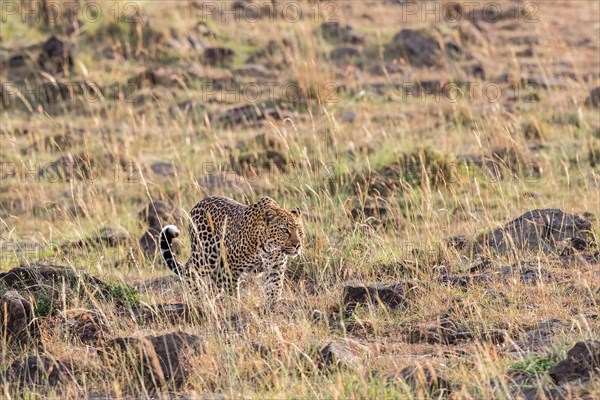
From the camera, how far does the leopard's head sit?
8.29 meters

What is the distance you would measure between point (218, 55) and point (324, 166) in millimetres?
7364

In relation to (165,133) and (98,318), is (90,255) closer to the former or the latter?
(98,318)

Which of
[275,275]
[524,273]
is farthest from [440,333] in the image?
[275,275]

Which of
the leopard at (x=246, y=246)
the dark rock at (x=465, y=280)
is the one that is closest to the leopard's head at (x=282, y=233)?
the leopard at (x=246, y=246)

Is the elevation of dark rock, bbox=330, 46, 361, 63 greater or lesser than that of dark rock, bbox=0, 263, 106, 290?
lesser

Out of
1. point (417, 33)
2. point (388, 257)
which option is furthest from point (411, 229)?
point (417, 33)

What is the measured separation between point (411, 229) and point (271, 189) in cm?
208

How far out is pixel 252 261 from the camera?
8406mm

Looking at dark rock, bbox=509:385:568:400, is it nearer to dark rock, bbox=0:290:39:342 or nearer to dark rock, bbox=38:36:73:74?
dark rock, bbox=0:290:39:342

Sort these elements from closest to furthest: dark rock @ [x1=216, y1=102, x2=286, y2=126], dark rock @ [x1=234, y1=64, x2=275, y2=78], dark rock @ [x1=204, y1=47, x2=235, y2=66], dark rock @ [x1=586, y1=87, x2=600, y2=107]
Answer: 1. dark rock @ [x1=216, y1=102, x2=286, y2=126]
2. dark rock @ [x1=586, y1=87, x2=600, y2=107]
3. dark rock @ [x1=234, y1=64, x2=275, y2=78]
4. dark rock @ [x1=204, y1=47, x2=235, y2=66]

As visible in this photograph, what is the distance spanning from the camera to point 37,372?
638 cm

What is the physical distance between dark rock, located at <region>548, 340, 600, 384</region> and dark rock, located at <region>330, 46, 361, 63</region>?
10026 mm

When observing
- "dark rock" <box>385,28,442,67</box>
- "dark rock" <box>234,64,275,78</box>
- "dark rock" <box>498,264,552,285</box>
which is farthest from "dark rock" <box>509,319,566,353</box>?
"dark rock" <box>385,28,442,67</box>

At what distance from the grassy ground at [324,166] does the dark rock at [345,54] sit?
0.08 m
